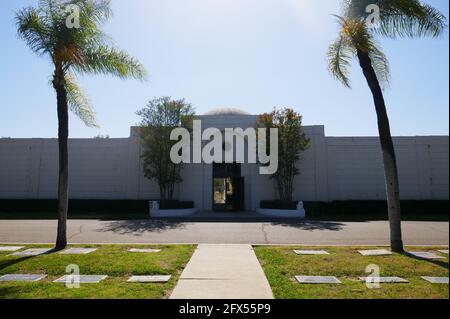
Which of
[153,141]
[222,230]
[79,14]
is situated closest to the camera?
[79,14]

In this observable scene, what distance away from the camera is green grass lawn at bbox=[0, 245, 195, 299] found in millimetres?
5865

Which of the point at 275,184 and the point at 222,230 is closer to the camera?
the point at 222,230

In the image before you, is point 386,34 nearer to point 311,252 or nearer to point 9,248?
point 311,252

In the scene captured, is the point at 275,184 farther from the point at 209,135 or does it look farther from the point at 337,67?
the point at 337,67

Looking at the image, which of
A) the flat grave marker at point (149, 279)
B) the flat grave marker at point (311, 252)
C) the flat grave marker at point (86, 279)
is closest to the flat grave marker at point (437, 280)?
the flat grave marker at point (311, 252)

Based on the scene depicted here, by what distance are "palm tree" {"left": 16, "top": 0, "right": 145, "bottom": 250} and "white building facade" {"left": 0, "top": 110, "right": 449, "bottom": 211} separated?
1435 cm

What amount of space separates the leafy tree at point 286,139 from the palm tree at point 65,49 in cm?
1309

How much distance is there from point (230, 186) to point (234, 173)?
1.06 metres

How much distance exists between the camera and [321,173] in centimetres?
2573

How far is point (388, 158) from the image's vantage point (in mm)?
10023

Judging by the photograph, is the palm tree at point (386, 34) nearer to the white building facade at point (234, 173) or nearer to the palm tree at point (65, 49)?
the palm tree at point (65, 49)

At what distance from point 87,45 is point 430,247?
12523 millimetres

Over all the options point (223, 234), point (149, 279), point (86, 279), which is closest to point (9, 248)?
point (86, 279)

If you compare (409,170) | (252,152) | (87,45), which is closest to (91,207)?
(252,152)
